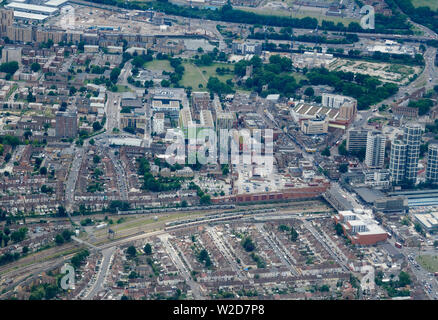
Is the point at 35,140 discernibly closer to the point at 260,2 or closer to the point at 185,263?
Result: the point at 185,263

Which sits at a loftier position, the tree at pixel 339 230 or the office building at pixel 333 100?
the office building at pixel 333 100

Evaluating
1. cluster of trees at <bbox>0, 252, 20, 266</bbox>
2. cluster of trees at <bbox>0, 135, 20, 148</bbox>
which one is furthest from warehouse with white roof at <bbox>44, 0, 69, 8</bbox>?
cluster of trees at <bbox>0, 252, 20, 266</bbox>

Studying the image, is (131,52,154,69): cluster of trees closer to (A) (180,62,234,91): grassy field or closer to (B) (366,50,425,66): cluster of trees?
(A) (180,62,234,91): grassy field

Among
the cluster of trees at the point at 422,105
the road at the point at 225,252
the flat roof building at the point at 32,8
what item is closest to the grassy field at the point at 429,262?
the road at the point at 225,252

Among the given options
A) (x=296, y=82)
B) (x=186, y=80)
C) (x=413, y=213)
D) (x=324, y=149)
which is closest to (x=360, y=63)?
(x=296, y=82)

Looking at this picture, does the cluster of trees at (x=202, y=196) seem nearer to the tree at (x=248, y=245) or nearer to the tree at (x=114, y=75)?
the tree at (x=248, y=245)

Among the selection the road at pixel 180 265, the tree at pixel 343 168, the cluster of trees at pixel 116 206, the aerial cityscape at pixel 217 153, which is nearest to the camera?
the road at pixel 180 265
